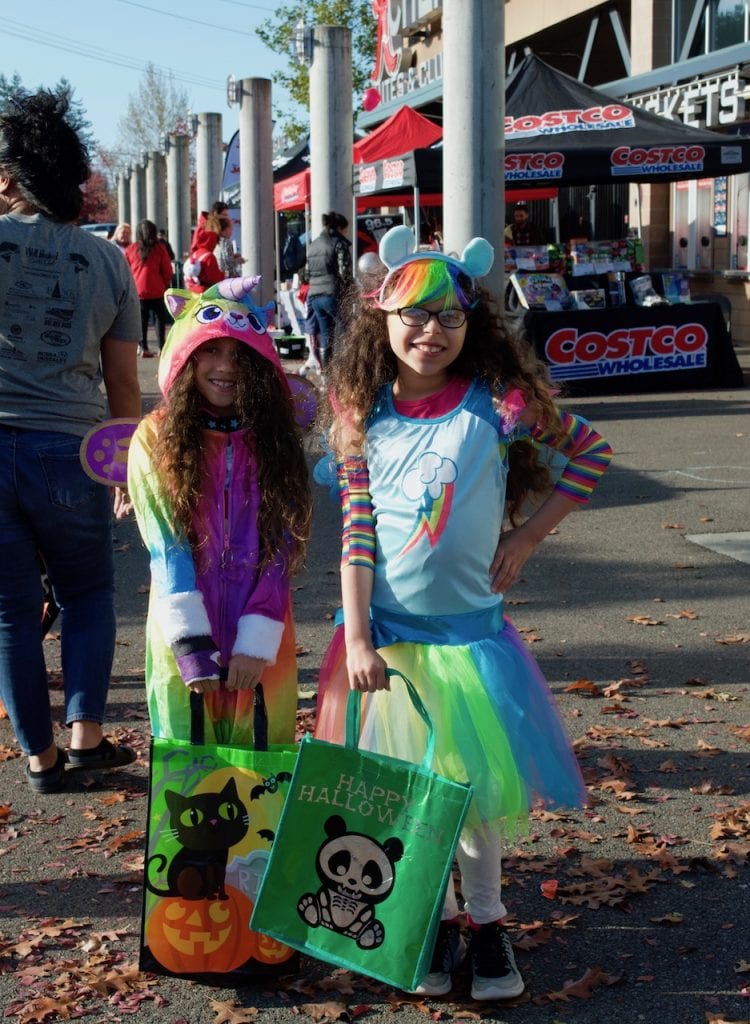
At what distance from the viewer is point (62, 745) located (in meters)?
4.90

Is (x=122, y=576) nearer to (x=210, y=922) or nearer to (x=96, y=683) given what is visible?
(x=96, y=683)

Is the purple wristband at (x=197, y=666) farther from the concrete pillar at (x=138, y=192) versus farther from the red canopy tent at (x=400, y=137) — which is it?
the concrete pillar at (x=138, y=192)

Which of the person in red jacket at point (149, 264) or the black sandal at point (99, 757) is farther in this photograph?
the person in red jacket at point (149, 264)

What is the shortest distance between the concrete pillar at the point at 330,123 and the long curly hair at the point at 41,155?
12.2 m

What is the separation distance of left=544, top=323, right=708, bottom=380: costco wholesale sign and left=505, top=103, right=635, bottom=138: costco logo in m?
2.17

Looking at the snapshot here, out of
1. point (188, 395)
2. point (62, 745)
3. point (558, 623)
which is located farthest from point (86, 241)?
point (558, 623)

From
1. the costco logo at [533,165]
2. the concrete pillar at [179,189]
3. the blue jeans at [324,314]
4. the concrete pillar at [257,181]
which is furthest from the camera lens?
the concrete pillar at [179,189]

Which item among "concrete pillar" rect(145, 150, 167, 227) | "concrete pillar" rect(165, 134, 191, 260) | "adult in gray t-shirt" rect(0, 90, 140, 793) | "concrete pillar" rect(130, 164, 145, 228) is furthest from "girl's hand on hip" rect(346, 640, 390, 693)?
"concrete pillar" rect(130, 164, 145, 228)

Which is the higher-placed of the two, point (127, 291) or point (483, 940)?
point (127, 291)

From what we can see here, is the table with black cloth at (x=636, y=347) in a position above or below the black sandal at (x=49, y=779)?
above

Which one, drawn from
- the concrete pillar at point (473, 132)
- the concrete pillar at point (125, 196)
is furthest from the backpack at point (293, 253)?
the concrete pillar at point (125, 196)

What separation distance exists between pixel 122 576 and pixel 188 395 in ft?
14.2

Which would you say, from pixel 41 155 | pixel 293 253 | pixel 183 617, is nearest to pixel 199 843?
pixel 183 617

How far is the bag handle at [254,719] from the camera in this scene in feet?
10.5
